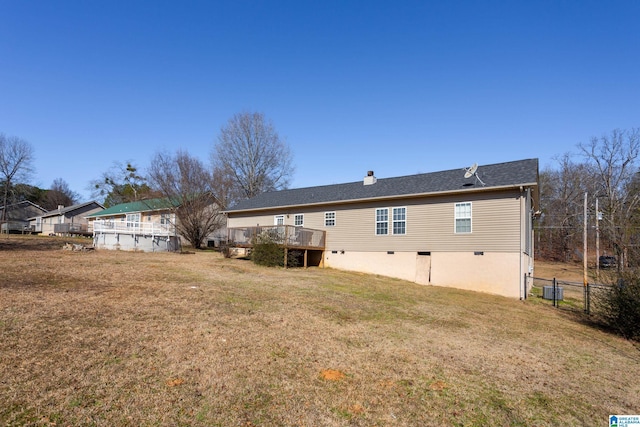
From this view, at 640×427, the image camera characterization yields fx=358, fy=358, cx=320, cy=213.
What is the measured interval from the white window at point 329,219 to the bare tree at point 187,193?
1222 cm

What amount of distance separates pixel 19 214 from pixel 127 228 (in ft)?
135

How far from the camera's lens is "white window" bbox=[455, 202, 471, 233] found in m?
15.7

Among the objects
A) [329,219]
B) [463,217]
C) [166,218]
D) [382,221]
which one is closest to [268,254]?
[329,219]

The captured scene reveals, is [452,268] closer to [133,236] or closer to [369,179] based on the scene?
[369,179]

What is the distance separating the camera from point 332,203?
20.0 metres

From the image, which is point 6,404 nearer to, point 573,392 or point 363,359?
point 363,359

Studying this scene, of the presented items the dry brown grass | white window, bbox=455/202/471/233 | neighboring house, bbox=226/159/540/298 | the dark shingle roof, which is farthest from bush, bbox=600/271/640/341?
white window, bbox=455/202/471/233

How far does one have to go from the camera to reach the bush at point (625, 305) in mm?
8773

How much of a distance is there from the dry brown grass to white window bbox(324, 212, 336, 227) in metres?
10.6

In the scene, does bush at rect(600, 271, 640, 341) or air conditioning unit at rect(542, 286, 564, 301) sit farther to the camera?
air conditioning unit at rect(542, 286, 564, 301)

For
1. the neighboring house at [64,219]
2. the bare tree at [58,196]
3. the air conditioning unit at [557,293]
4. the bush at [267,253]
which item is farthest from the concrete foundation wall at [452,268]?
the bare tree at [58,196]

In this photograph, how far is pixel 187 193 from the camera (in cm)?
2905

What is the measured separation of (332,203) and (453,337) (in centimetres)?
1304

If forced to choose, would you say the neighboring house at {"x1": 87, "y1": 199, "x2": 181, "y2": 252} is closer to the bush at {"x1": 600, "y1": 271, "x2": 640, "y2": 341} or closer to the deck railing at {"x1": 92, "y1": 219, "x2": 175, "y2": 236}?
the deck railing at {"x1": 92, "y1": 219, "x2": 175, "y2": 236}
